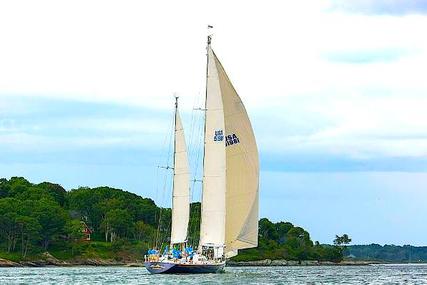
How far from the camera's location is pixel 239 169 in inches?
3762

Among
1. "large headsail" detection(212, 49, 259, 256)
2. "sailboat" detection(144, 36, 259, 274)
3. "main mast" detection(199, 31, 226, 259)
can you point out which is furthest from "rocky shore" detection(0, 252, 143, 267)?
"large headsail" detection(212, 49, 259, 256)

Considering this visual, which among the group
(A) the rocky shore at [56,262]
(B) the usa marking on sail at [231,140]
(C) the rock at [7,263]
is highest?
(B) the usa marking on sail at [231,140]

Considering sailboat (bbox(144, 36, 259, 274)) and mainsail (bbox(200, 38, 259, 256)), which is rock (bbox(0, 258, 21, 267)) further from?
mainsail (bbox(200, 38, 259, 256))

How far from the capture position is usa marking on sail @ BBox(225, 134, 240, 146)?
95588 millimetres

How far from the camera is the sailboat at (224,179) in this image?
313ft

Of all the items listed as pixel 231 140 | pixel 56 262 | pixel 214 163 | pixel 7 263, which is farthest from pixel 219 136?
pixel 56 262

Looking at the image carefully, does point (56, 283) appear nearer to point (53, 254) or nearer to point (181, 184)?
point (181, 184)

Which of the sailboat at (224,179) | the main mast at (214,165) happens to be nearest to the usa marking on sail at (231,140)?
the sailboat at (224,179)

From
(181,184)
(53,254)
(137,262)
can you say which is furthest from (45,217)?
(181,184)

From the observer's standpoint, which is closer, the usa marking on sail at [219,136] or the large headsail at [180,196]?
the usa marking on sail at [219,136]

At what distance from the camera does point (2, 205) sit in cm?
19788

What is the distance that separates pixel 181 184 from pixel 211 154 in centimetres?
846

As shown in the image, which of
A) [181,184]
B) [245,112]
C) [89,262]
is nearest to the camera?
[245,112]

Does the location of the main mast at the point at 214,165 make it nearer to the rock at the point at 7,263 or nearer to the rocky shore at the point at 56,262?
the rocky shore at the point at 56,262
